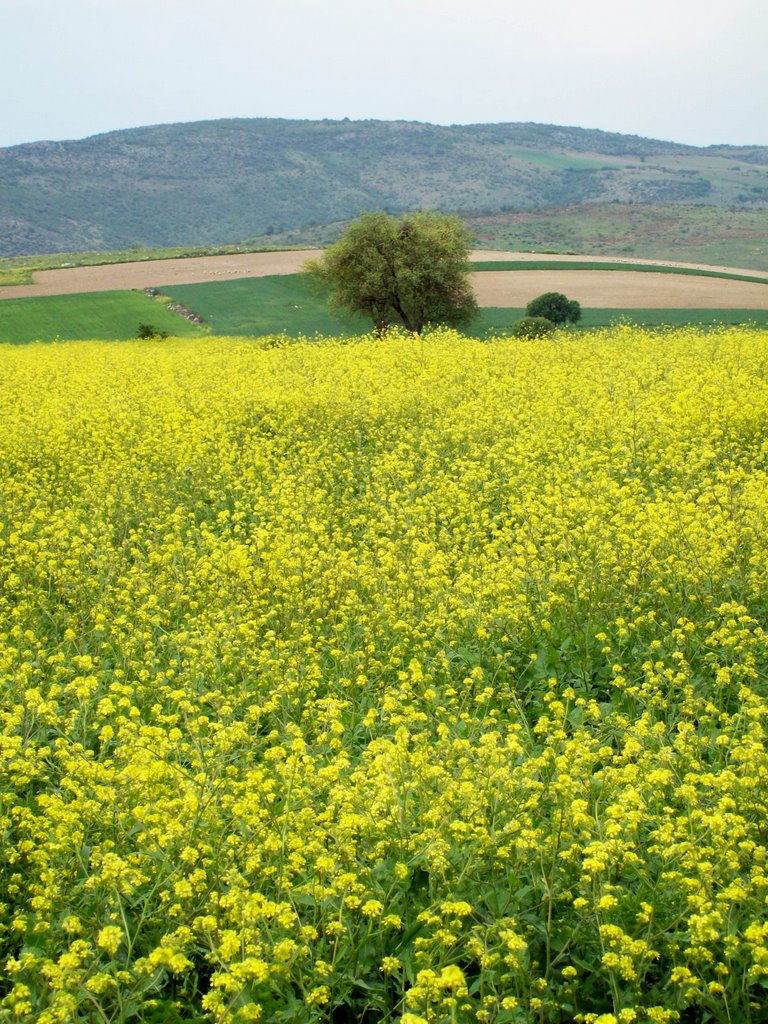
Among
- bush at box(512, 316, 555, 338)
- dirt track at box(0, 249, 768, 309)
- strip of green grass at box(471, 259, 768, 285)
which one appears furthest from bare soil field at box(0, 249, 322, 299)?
bush at box(512, 316, 555, 338)

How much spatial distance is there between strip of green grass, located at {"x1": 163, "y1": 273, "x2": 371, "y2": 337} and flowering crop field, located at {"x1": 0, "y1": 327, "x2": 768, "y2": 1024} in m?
32.2

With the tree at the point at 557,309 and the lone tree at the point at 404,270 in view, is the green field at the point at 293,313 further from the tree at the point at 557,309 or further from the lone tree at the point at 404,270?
the lone tree at the point at 404,270

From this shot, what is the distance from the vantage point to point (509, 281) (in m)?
59.8

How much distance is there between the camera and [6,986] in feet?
14.8

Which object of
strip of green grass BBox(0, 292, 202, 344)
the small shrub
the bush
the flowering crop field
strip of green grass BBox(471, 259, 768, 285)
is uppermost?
strip of green grass BBox(471, 259, 768, 285)

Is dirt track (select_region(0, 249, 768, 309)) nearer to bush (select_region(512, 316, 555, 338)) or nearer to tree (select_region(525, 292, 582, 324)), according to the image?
tree (select_region(525, 292, 582, 324))

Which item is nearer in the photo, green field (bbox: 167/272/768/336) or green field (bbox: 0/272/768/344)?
green field (bbox: 167/272/768/336)

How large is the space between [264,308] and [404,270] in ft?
49.8

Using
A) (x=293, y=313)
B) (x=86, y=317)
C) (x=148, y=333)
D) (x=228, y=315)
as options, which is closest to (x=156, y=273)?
(x=86, y=317)

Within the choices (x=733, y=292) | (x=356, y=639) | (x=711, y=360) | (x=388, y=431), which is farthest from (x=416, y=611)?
(x=733, y=292)

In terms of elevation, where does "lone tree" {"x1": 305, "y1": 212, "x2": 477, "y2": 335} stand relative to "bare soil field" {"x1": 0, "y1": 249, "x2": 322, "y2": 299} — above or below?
below

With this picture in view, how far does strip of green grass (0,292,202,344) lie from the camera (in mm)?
47188

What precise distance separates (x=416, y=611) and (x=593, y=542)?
1.82m

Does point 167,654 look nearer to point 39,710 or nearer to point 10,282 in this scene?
point 39,710
